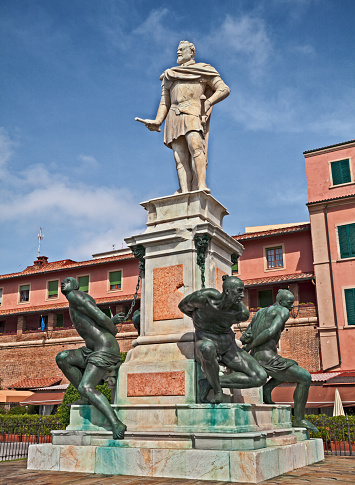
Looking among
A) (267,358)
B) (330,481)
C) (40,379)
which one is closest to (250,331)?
(267,358)

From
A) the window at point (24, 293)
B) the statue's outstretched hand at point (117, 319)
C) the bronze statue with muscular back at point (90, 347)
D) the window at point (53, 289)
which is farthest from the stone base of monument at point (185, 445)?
the window at point (24, 293)

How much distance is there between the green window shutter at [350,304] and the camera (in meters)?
28.1

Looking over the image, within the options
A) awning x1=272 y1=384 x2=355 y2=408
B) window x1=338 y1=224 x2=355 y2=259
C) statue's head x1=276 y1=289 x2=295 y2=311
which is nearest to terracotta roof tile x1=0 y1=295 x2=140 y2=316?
window x1=338 y1=224 x2=355 y2=259

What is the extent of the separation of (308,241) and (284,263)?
6.96ft

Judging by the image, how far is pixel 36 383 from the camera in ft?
125

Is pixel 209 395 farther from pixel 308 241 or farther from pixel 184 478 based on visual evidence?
pixel 308 241

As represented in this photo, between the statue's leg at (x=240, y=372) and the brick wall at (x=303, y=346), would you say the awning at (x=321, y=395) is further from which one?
the statue's leg at (x=240, y=372)

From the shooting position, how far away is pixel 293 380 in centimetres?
761

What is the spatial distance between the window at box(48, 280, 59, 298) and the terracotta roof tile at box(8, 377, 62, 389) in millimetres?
7464

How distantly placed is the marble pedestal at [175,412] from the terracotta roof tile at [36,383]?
32469mm

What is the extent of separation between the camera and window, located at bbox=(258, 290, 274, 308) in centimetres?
3359

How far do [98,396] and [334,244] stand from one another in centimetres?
2586

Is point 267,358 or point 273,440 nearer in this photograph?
point 273,440

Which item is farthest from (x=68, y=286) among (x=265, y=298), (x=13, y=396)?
(x=13, y=396)
